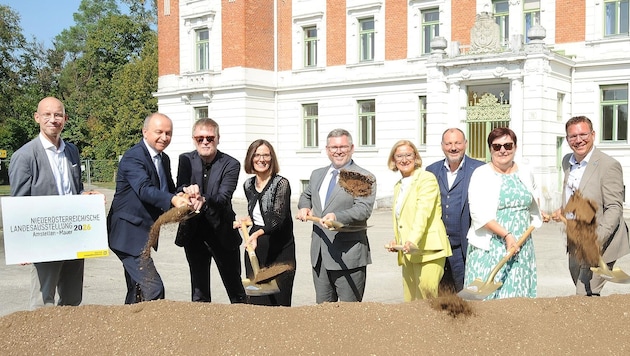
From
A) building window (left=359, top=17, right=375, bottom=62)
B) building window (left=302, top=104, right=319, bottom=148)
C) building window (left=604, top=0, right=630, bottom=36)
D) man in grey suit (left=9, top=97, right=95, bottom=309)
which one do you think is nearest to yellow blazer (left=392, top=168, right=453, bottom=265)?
man in grey suit (left=9, top=97, right=95, bottom=309)

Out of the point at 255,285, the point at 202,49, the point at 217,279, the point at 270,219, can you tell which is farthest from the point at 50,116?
the point at 202,49

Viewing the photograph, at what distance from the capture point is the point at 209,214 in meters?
5.22

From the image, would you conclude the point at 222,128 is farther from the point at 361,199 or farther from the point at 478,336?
the point at 478,336

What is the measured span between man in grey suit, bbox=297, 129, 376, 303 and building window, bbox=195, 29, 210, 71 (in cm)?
2469

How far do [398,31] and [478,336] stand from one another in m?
22.8

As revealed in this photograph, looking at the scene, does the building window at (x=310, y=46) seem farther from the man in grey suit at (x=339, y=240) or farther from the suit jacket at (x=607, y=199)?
the suit jacket at (x=607, y=199)

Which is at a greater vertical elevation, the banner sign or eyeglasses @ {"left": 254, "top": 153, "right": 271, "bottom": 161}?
eyeglasses @ {"left": 254, "top": 153, "right": 271, "bottom": 161}

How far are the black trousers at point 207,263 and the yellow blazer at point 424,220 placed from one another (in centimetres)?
144

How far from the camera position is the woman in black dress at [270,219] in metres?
5.24

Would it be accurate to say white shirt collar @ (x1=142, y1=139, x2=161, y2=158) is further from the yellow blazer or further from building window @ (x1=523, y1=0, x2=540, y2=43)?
building window @ (x1=523, y1=0, x2=540, y2=43)

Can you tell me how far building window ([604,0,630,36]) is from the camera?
20469 mm

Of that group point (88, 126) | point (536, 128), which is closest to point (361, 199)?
point (536, 128)

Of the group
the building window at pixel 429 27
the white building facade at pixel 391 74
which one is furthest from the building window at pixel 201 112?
the building window at pixel 429 27

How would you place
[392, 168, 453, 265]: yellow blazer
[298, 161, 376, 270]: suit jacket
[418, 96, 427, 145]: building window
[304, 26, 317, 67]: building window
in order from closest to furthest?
[392, 168, 453, 265]: yellow blazer
[298, 161, 376, 270]: suit jacket
[418, 96, 427, 145]: building window
[304, 26, 317, 67]: building window
